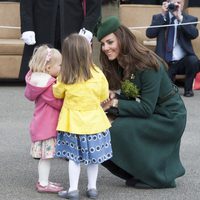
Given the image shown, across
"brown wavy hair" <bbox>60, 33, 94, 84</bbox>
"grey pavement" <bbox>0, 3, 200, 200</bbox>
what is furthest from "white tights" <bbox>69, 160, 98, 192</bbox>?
"brown wavy hair" <bbox>60, 33, 94, 84</bbox>

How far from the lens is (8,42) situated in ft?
32.3

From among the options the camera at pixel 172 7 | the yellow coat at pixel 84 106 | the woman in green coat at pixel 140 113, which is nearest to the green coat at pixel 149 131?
the woman in green coat at pixel 140 113

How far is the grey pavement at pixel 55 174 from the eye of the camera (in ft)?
16.8

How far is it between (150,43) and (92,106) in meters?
5.21

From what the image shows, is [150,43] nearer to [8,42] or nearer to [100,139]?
[8,42]

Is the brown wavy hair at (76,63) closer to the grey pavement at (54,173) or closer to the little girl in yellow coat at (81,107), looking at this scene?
the little girl in yellow coat at (81,107)

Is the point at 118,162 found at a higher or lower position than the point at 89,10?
lower

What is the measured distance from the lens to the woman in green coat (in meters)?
5.08

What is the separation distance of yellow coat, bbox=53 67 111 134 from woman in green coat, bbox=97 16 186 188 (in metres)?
0.26

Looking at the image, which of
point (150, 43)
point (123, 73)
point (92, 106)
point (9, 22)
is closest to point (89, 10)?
point (123, 73)

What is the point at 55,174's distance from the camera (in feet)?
18.5

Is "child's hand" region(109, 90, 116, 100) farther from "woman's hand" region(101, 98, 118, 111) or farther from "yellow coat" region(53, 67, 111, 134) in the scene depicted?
"yellow coat" region(53, 67, 111, 134)

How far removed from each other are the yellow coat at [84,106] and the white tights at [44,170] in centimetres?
36

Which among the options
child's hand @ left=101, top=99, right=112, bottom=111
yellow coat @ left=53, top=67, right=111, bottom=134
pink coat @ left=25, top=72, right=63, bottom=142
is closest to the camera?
yellow coat @ left=53, top=67, right=111, bottom=134
